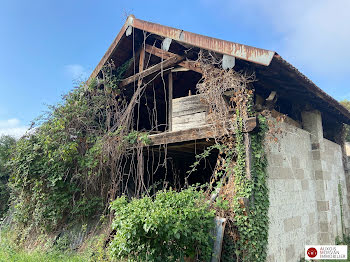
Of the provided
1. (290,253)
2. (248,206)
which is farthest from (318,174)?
(248,206)

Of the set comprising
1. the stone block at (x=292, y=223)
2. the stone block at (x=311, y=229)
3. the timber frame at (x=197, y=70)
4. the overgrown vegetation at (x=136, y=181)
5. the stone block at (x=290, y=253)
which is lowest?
the stone block at (x=290, y=253)

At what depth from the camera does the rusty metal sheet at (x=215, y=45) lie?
4.50 metres

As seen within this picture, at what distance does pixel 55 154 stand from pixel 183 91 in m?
4.39

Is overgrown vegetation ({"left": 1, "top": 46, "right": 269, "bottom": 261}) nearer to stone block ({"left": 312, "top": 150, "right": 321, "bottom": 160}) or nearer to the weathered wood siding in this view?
the weathered wood siding

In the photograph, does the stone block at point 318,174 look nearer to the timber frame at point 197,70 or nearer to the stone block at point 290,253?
the timber frame at point 197,70

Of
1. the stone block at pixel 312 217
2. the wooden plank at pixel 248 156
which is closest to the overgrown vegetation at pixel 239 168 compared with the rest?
the wooden plank at pixel 248 156

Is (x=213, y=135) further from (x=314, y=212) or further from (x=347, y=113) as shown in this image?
(x=347, y=113)

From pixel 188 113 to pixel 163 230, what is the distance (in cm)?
303

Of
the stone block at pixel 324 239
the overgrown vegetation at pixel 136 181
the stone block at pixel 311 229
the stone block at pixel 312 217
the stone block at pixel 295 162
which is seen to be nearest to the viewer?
→ the overgrown vegetation at pixel 136 181

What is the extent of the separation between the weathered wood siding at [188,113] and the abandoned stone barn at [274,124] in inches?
0.9

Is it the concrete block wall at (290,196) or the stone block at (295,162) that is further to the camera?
the stone block at (295,162)

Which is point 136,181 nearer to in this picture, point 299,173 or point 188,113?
point 188,113

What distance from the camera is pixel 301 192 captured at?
5.98m

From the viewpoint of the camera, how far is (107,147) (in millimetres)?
6473
